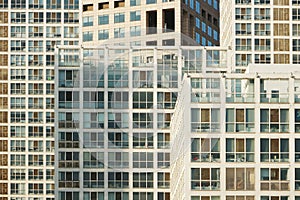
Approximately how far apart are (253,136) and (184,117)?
676 cm

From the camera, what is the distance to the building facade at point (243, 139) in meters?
144

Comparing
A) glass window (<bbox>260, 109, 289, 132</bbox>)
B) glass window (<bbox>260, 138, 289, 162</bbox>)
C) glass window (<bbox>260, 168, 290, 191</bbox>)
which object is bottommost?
glass window (<bbox>260, 168, 290, 191</bbox>)

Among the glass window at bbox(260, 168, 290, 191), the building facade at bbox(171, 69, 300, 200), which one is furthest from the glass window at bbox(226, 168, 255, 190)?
the glass window at bbox(260, 168, 290, 191)

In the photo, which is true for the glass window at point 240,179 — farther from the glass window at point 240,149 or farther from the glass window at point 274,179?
the glass window at point 240,149

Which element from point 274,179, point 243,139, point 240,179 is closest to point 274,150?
point 274,179

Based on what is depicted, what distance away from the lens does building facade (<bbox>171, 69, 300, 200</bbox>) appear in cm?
14438

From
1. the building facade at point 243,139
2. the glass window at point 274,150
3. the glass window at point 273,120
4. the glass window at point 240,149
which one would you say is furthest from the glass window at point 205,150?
the glass window at point 273,120

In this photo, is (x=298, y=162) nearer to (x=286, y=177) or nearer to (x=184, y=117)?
(x=286, y=177)

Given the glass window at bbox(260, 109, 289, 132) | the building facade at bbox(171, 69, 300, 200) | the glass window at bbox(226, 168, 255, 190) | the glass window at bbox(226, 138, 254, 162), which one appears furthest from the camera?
the glass window at bbox(260, 109, 289, 132)

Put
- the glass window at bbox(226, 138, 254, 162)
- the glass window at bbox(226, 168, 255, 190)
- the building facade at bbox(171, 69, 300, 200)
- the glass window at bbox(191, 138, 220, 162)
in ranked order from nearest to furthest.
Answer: the glass window at bbox(226, 168, 255, 190), the building facade at bbox(171, 69, 300, 200), the glass window at bbox(191, 138, 220, 162), the glass window at bbox(226, 138, 254, 162)

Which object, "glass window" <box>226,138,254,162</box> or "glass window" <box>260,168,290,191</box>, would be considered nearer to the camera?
"glass window" <box>260,168,290,191</box>

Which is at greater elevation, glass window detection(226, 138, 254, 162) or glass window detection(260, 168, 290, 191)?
glass window detection(226, 138, 254, 162)

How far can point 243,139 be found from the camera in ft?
478

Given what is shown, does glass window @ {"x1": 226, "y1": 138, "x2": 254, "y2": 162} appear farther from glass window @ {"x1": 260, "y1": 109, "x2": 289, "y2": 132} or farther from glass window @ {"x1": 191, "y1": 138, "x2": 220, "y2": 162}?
glass window @ {"x1": 260, "y1": 109, "x2": 289, "y2": 132}
